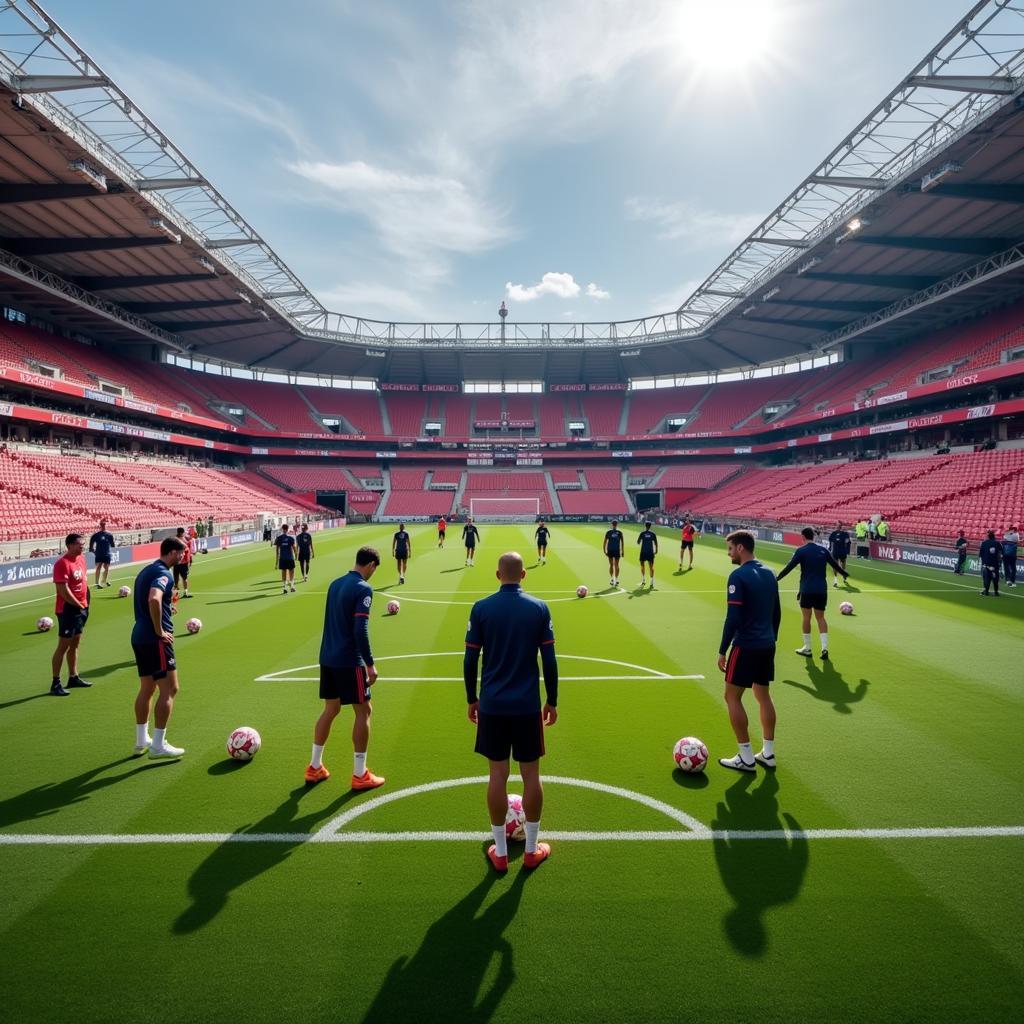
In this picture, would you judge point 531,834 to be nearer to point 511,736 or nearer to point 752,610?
point 511,736

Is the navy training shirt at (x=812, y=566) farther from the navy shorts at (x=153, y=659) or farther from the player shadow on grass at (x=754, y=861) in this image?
the navy shorts at (x=153, y=659)

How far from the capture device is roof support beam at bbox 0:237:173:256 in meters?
31.7

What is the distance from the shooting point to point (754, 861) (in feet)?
14.1

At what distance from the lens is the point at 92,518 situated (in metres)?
27.4

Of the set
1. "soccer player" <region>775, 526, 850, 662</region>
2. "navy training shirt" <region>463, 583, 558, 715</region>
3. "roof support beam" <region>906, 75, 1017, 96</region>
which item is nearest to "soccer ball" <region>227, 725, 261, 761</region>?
"navy training shirt" <region>463, 583, 558, 715</region>

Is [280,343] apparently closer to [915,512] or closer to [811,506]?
[811,506]

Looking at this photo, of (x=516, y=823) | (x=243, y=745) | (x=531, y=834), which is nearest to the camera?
(x=531, y=834)

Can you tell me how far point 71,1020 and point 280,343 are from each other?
6405 centimetres

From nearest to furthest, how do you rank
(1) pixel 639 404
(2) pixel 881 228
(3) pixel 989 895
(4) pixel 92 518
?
(3) pixel 989 895
(4) pixel 92 518
(2) pixel 881 228
(1) pixel 639 404

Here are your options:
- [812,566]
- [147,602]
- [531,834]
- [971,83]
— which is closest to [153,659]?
[147,602]

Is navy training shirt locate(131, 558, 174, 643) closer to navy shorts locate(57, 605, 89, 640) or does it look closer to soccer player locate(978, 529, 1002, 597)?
navy shorts locate(57, 605, 89, 640)

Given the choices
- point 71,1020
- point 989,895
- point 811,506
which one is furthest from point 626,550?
point 71,1020

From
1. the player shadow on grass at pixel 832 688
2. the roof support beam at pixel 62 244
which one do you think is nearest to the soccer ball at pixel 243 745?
the player shadow on grass at pixel 832 688

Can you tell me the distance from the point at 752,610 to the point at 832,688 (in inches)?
157
